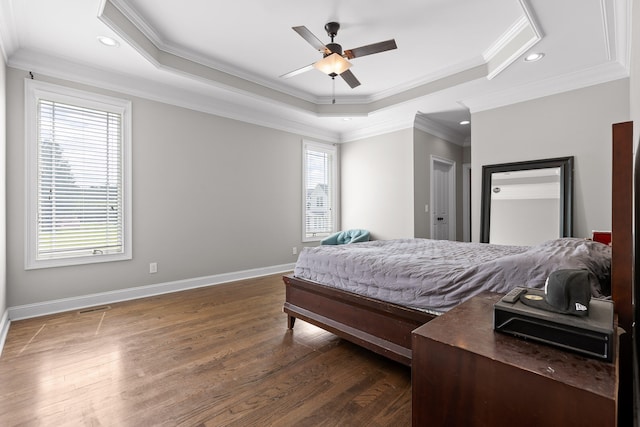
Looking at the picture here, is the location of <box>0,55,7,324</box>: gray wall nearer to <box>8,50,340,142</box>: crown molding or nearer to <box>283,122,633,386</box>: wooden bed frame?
<box>8,50,340,142</box>: crown molding

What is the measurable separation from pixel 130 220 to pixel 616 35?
528 centimetres

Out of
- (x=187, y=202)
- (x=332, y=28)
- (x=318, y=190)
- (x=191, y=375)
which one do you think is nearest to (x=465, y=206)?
(x=318, y=190)

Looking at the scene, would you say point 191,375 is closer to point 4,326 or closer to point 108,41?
point 4,326

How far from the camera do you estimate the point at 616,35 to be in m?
2.72

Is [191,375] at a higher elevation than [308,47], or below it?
below

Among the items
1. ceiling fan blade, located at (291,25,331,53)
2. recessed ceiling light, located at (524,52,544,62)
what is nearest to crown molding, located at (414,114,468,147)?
recessed ceiling light, located at (524,52,544,62)

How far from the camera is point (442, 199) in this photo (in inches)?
228

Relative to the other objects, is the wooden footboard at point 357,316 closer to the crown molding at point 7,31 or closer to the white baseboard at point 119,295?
the white baseboard at point 119,295

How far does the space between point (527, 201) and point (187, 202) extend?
4365 millimetres

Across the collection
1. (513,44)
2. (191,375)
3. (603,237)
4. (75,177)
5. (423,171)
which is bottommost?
(191,375)

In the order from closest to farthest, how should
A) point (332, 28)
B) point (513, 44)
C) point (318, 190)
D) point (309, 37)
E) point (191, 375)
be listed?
point (191, 375) → point (309, 37) → point (332, 28) → point (513, 44) → point (318, 190)

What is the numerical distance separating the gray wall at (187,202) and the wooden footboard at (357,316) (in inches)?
81.4

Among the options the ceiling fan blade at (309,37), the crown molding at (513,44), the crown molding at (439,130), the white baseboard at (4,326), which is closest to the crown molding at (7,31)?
the ceiling fan blade at (309,37)

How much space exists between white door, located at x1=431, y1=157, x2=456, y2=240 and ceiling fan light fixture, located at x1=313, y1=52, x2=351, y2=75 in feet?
10.2
